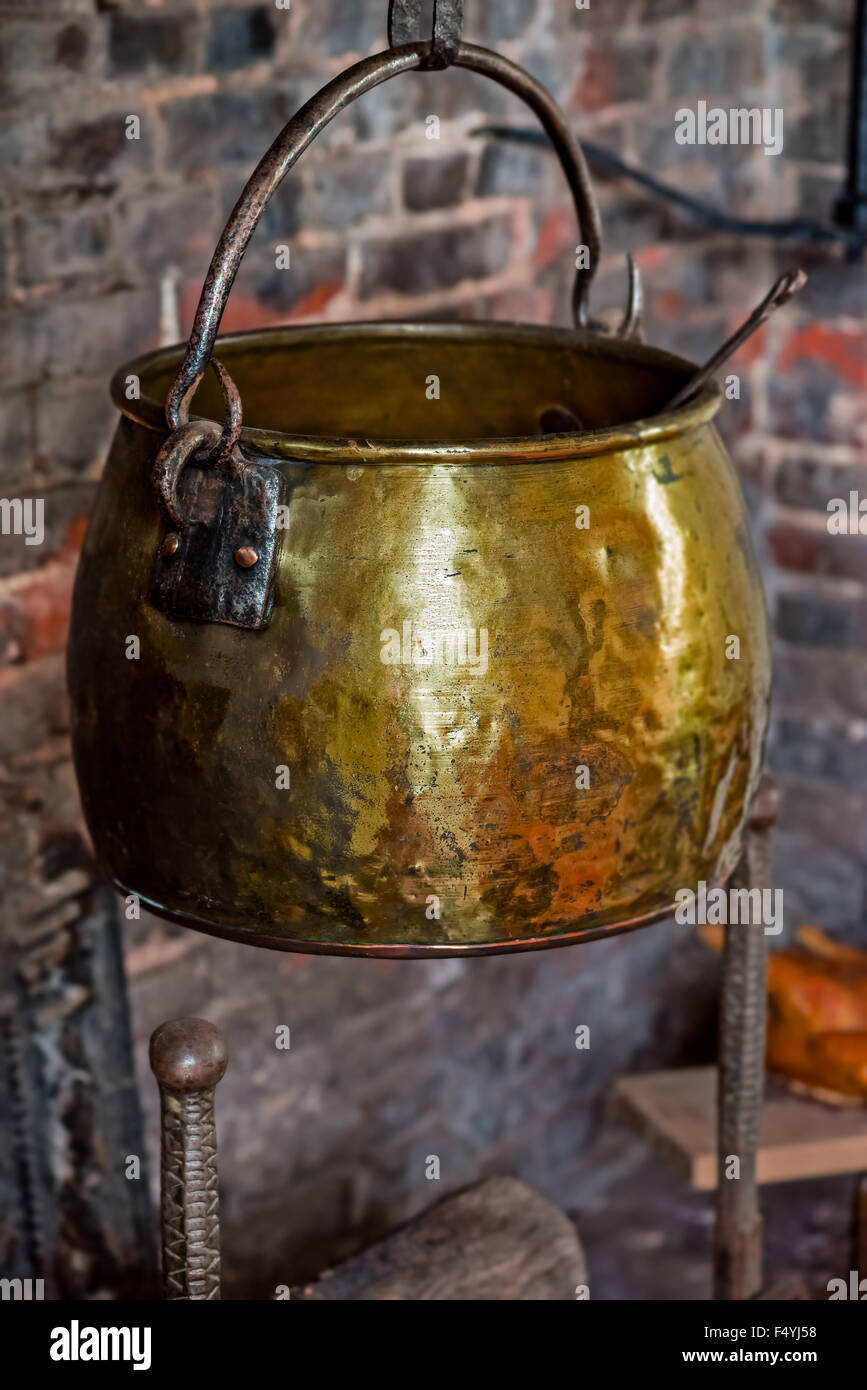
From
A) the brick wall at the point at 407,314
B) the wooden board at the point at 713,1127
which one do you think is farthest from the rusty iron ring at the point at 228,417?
the wooden board at the point at 713,1127

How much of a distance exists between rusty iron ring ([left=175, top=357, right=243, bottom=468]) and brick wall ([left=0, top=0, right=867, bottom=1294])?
0.54 meters

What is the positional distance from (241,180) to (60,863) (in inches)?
25.6

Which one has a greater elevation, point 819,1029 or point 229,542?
point 229,542

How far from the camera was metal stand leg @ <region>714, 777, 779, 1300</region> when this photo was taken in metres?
1.49

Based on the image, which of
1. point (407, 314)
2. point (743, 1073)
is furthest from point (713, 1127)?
point (407, 314)

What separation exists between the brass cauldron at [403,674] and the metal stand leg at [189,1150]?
144mm

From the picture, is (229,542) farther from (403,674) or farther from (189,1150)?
(189,1150)

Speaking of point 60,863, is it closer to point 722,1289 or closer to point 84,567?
point 84,567

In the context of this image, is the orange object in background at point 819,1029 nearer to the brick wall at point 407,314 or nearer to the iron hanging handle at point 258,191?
the brick wall at point 407,314

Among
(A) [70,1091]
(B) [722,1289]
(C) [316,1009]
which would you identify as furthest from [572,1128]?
(A) [70,1091]

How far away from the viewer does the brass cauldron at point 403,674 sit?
91 centimetres

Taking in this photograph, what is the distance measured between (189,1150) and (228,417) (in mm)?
496

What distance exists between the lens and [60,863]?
154 cm

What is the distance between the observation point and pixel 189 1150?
3.63 ft
